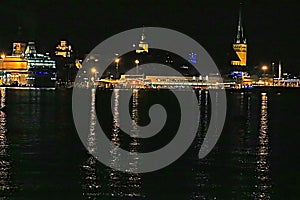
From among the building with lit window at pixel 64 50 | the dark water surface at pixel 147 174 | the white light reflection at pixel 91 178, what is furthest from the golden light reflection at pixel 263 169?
the building with lit window at pixel 64 50

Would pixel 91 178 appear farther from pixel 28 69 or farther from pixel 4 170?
pixel 28 69

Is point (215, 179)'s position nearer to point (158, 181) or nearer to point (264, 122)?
point (158, 181)

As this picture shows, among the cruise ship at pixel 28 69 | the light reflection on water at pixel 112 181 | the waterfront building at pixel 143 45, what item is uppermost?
the waterfront building at pixel 143 45

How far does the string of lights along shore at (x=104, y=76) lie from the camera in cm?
10006

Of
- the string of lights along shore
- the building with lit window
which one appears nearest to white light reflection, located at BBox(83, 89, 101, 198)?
the string of lights along shore

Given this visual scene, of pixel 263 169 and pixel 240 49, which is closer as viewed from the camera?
pixel 263 169

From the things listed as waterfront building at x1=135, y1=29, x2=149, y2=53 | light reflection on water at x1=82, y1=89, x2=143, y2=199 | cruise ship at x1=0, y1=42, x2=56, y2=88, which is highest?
waterfront building at x1=135, y1=29, x2=149, y2=53

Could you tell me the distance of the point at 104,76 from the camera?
11050 centimetres

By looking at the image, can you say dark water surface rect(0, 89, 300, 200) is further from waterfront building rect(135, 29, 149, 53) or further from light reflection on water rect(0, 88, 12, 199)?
waterfront building rect(135, 29, 149, 53)

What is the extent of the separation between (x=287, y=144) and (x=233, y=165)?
449cm

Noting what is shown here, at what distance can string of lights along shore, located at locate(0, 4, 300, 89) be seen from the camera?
100062mm

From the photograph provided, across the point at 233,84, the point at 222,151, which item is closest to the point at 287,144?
the point at 222,151

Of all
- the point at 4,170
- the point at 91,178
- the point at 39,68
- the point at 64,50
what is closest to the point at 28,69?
the point at 39,68

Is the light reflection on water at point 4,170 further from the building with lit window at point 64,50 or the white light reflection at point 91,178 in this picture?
the building with lit window at point 64,50
